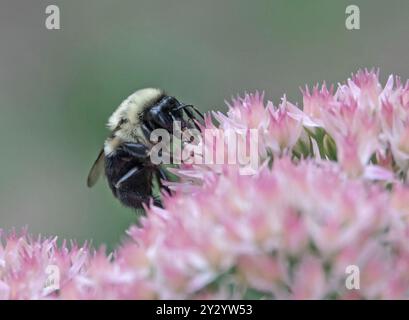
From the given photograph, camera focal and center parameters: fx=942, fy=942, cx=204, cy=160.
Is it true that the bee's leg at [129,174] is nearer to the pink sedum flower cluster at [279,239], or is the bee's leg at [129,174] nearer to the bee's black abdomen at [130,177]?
the bee's black abdomen at [130,177]

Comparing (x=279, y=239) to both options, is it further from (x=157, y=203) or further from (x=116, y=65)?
(x=116, y=65)

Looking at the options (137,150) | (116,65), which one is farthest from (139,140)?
(116,65)

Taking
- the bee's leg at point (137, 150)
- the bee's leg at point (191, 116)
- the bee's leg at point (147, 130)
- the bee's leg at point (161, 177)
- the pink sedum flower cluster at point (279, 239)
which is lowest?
the pink sedum flower cluster at point (279, 239)

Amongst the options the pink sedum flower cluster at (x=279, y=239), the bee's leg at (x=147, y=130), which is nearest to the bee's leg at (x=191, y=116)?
the bee's leg at (x=147, y=130)

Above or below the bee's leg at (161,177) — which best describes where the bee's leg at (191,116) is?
above

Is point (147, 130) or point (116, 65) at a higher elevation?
point (116, 65)

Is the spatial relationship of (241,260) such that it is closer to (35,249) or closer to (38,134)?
(35,249)
